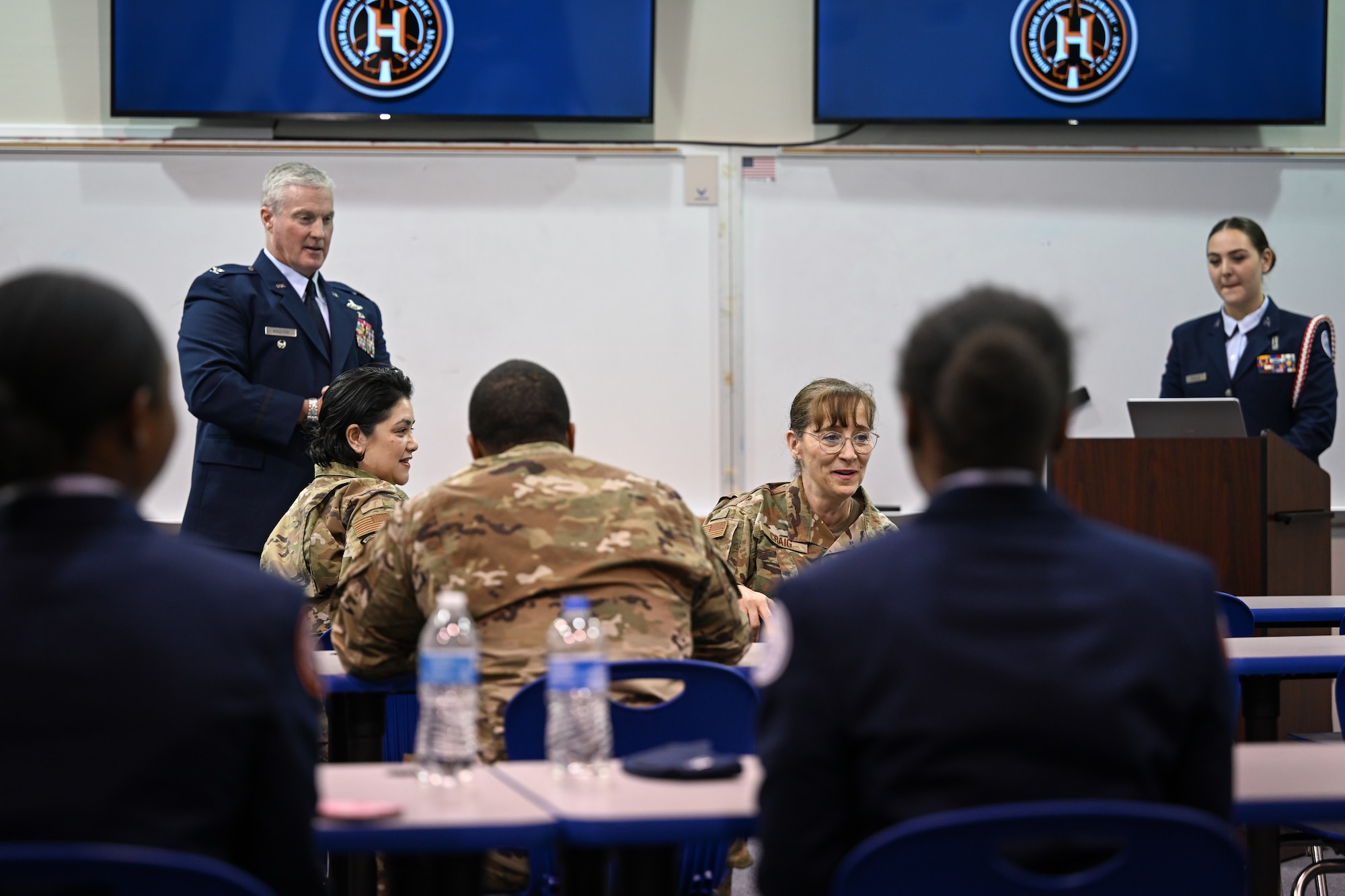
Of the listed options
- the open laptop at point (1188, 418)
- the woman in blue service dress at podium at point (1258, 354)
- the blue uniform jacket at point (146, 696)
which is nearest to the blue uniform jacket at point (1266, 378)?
the woman in blue service dress at podium at point (1258, 354)

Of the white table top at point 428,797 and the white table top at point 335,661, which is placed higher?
the white table top at point 428,797

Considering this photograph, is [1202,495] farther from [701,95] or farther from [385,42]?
[385,42]

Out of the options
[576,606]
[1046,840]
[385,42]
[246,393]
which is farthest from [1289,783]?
[385,42]

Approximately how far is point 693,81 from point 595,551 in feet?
12.7

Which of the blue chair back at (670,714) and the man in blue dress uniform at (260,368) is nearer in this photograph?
the blue chair back at (670,714)

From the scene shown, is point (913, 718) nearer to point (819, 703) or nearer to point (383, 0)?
point (819, 703)

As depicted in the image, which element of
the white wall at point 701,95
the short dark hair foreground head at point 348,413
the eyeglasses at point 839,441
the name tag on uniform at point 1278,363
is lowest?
the eyeglasses at point 839,441

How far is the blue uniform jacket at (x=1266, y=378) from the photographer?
4.99 meters

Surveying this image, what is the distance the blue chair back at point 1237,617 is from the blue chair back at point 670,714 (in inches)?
61.5

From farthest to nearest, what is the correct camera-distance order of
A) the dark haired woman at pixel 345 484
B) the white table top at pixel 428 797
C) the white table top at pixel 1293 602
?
the white table top at pixel 1293 602, the dark haired woman at pixel 345 484, the white table top at pixel 428 797

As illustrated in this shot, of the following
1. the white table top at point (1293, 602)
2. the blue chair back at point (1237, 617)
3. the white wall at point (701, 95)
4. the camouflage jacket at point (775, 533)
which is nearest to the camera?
the blue chair back at point (1237, 617)

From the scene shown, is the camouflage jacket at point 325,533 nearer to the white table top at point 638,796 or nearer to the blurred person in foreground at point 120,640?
the white table top at point 638,796

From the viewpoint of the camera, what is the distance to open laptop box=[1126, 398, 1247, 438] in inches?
164

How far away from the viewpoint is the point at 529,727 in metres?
1.96
